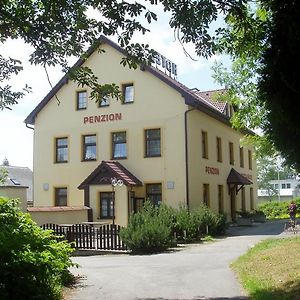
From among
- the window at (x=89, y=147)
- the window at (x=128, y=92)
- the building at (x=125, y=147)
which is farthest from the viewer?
the window at (x=89, y=147)

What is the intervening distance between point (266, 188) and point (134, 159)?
273 ft

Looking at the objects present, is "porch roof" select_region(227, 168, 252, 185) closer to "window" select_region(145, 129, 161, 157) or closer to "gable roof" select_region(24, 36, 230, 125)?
"gable roof" select_region(24, 36, 230, 125)

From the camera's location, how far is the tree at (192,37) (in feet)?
25.3

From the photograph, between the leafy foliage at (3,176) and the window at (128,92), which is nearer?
the leafy foliage at (3,176)

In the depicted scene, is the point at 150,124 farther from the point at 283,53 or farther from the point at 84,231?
the point at 283,53

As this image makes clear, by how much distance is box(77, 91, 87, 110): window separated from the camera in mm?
32775

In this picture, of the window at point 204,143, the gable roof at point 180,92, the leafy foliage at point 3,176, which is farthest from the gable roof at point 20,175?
the leafy foliage at point 3,176

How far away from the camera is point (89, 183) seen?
99.2 feet

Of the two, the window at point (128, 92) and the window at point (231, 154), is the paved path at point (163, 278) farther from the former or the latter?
the window at point (231, 154)

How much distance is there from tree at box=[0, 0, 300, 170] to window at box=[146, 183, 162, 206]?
20195mm

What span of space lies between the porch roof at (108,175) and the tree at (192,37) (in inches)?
760

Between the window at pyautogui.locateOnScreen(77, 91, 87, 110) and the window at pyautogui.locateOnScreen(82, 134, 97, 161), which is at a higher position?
the window at pyautogui.locateOnScreen(77, 91, 87, 110)

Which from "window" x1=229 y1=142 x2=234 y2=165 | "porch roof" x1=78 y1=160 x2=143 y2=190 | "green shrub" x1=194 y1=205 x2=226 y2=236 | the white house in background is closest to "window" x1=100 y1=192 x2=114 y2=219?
"porch roof" x1=78 y1=160 x2=143 y2=190

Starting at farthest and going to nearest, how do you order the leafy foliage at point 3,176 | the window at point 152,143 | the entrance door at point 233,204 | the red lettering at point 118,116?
the entrance door at point 233,204 → the red lettering at point 118,116 → the window at point 152,143 → the leafy foliage at point 3,176
